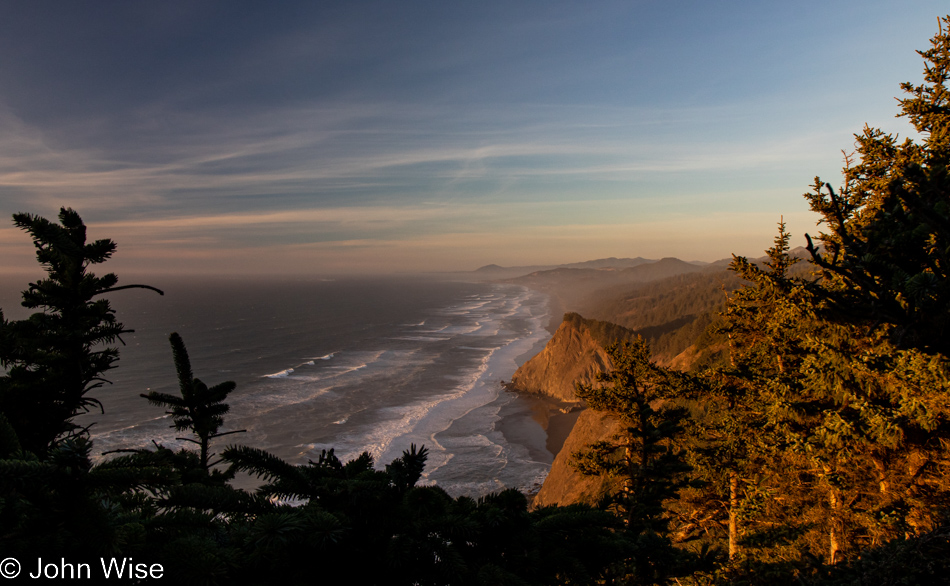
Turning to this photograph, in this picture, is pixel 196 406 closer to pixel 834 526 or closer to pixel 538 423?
pixel 834 526

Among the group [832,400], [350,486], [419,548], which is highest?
[350,486]

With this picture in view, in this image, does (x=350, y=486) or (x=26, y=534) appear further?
(x=350, y=486)

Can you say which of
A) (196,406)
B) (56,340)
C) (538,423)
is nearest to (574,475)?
(538,423)

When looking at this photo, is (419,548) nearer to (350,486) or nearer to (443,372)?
(350,486)

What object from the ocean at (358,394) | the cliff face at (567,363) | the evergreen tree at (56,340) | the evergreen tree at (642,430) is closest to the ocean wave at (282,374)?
the ocean at (358,394)

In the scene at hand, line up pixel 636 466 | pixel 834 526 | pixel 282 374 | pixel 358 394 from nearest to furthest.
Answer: pixel 834 526, pixel 636 466, pixel 358 394, pixel 282 374

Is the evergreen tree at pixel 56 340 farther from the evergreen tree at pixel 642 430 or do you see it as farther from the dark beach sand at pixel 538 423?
the dark beach sand at pixel 538 423

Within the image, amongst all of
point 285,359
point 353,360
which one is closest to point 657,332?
point 353,360

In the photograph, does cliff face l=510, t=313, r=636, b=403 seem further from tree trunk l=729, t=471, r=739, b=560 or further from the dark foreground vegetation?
the dark foreground vegetation
